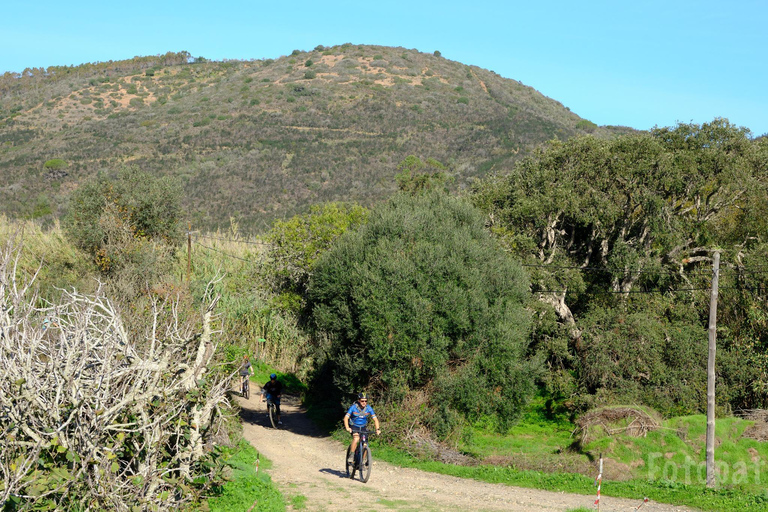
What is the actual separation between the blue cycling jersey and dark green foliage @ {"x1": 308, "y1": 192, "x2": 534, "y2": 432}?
4.76 m

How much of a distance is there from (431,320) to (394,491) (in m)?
6.52

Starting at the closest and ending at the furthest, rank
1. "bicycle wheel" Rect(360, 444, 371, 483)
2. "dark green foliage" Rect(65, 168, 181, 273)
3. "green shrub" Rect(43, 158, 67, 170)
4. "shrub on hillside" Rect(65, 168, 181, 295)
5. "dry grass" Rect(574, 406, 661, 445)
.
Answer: "bicycle wheel" Rect(360, 444, 371, 483) → "dry grass" Rect(574, 406, 661, 445) → "shrub on hillside" Rect(65, 168, 181, 295) → "dark green foliage" Rect(65, 168, 181, 273) → "green shrub" Rect(43, 158, 67, 170)

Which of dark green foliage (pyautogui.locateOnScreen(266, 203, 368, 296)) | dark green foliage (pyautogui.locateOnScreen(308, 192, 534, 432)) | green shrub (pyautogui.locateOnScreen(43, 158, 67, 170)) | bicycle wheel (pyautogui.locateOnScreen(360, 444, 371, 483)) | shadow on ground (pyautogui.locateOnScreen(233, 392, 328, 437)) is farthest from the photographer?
green shrub (pyautogui.locateOnScreen(43, 158, 67, 170))

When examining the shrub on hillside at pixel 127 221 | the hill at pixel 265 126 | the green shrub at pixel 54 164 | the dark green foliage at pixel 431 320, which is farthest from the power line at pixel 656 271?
the green shrub at pixel 54 164

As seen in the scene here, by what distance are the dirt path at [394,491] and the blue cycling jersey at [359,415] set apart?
4.30 ft

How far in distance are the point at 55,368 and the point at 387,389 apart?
1320 centimetres

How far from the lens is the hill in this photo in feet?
210

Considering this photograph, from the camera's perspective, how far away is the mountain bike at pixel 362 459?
14930mm

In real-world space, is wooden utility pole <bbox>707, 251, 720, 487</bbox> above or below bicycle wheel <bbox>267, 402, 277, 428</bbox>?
above

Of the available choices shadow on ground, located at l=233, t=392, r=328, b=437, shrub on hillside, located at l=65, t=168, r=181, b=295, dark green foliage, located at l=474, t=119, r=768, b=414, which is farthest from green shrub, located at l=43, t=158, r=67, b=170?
dark green foliage, located at l=474, t=119, r=768, b=414

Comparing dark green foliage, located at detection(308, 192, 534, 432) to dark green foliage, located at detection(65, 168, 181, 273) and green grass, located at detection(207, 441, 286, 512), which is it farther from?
dark green foliage, located at detection(65, 168, 181, 273)

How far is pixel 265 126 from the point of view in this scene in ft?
272

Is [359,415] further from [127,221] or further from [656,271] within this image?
[127,221]

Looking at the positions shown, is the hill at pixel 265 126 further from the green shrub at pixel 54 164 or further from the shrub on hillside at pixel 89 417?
the shrub on hillside at pixel 89 417
